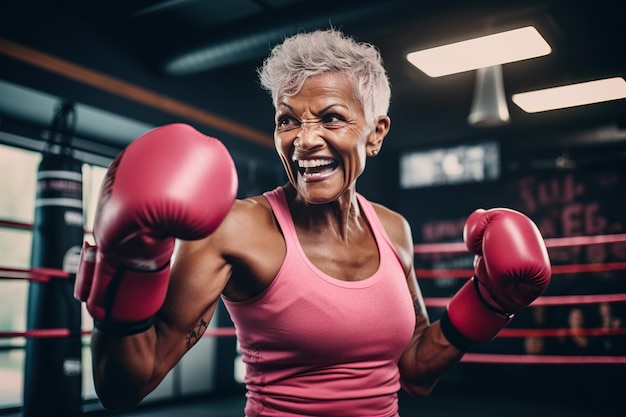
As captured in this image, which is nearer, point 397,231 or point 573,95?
point 397,231

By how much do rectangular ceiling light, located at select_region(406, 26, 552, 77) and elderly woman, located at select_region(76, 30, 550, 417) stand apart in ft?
7.19

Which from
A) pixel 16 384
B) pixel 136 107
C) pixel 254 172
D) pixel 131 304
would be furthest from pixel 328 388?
pixel 16 384

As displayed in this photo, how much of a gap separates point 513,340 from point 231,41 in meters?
3.66

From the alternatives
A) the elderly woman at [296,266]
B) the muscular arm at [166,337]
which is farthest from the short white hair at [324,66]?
the muscular arm at [166,337]

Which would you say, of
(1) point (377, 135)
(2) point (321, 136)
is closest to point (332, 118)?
(2) point (321, 136)

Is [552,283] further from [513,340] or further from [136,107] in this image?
[136,107]

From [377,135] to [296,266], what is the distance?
425 millimetres

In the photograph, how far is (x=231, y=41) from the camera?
11.5 feet

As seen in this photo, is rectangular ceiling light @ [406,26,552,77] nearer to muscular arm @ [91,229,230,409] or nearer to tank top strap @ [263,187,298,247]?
tank top strap @ [263,187,298,247]

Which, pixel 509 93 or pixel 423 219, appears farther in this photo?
pixel 423 219

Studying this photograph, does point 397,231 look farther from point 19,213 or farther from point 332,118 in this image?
point 19,213

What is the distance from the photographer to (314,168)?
1226mm

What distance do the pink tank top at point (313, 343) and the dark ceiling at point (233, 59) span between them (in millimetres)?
2228

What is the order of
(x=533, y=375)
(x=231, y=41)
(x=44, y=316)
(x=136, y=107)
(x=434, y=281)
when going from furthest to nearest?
(x=434, y=281), (x=533, y=375), (x=136, y=107), (x=231, y=41), (x=44, y=316)
